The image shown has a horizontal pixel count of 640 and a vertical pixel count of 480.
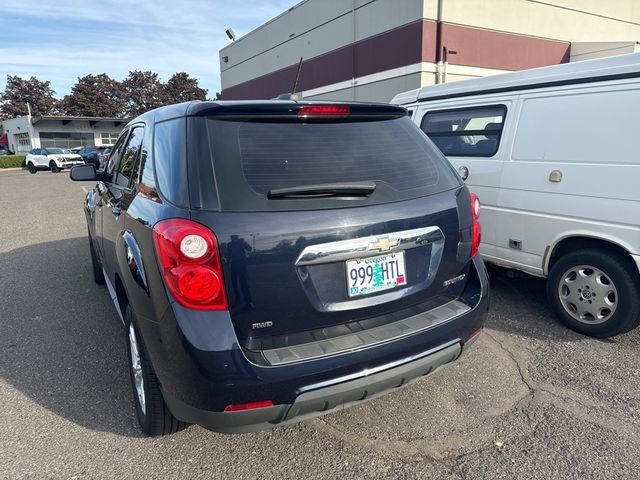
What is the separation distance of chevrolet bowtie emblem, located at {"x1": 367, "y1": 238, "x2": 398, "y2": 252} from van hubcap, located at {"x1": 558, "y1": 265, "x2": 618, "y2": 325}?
2292 mm

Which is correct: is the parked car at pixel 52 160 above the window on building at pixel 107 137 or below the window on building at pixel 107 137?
below

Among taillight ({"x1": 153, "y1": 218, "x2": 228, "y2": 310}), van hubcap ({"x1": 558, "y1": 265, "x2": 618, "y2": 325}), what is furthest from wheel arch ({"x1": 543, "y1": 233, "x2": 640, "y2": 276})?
taillight ({"x1": 153, "y1": 218, "x2": 228, "y2": 310})

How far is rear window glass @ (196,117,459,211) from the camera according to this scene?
2.03m

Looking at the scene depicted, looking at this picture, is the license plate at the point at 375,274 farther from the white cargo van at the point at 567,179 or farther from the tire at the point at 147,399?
the white cargo van at the point at 567,179

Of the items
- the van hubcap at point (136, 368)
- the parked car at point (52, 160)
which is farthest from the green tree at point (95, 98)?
the van hubcap at point (136, 368)

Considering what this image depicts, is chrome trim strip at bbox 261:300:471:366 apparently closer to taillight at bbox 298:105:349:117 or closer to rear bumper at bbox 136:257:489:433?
rear bumper at bbox 136:257:489:433

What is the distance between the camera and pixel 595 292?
3.60 metres

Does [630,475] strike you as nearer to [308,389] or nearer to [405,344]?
[405,344]

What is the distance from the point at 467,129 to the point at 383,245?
300cm

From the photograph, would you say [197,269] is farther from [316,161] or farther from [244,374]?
[316,161]

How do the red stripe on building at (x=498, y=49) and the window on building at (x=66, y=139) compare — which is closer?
the red stripe on building at (x=498, y=49)

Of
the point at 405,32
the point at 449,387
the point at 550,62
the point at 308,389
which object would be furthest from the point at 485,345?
the point at 550,62

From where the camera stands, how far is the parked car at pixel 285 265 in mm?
1920

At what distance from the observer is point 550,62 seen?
55.3 ft
